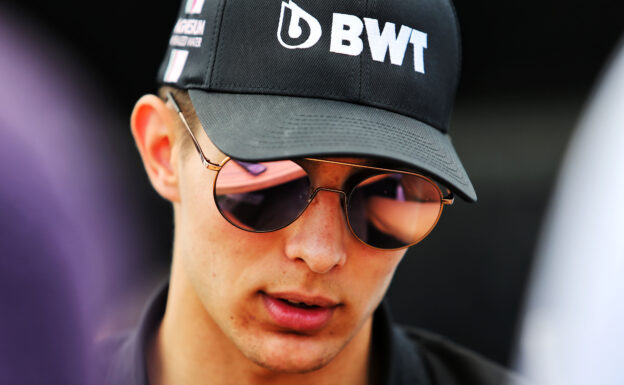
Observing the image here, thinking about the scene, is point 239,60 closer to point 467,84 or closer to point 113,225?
point 113,225

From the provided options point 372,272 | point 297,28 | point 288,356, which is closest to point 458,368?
point 372,272

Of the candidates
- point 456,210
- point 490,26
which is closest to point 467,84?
point 490,26

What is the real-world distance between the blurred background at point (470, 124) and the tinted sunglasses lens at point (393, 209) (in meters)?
1.70

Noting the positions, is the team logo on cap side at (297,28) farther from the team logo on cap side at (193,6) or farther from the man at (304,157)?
the team logo on cap side at (193,6)

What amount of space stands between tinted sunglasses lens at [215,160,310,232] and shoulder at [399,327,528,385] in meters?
0.89

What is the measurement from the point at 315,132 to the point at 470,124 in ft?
7.80

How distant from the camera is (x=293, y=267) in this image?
1.65m

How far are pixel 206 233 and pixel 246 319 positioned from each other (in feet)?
0.76

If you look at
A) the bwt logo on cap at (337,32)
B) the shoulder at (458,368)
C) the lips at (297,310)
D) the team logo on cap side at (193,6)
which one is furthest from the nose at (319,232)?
the shoulder at (458,368)

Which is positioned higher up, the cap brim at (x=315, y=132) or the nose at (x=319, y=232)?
the cap brim at (x=315, y=132)

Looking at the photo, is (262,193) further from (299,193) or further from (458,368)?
(458,368)

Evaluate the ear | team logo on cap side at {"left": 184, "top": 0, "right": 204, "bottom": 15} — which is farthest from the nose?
team logo on cap side at {"left": 184, "top": 0, "right": 204, "bottom": 15}

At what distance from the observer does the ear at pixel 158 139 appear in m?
1.91

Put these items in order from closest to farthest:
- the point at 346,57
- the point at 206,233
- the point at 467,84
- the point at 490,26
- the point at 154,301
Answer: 1. the point at 346,57
2. the point at 206,233
3. the point at 154,301
4. the point at 490,26
5. the point at 467,84
